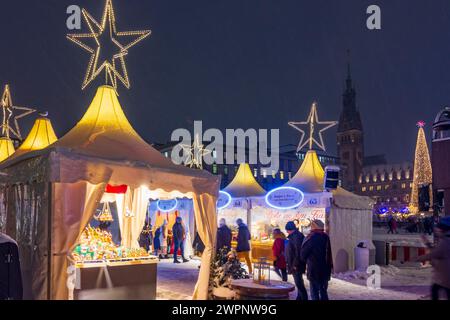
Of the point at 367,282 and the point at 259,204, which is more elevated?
the point at 259,204

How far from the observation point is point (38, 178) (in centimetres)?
682

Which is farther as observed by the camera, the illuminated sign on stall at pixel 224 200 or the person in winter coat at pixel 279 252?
the illuminated sign on stall at pixel 224 200

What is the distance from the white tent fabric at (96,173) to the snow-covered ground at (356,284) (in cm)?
224

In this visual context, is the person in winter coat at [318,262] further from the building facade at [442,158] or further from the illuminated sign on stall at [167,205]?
the illuminated sign on stall at [167,205]

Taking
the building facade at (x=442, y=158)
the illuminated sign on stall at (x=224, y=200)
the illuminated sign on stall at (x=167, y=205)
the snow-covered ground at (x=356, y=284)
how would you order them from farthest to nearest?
1. the illuminated sign on stall at (x=167, y=205)
2. the illuminated sign on stall at (x=224, y=200)
3. the building facade at (x=442, y=158)
4. the snow-covered ground at (x=356, y=284)

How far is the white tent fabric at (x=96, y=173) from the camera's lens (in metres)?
6.59

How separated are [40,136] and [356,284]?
917cm

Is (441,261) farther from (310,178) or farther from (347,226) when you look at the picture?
(310,178)

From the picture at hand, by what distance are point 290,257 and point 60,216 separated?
4125mm

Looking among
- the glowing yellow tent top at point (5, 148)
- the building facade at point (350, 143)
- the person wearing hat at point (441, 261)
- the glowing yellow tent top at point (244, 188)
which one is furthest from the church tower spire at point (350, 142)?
the person wearing hat at point (441, 261)

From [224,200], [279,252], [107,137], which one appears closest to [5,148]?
[224,200]

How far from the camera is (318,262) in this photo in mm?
7043
